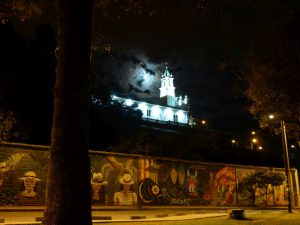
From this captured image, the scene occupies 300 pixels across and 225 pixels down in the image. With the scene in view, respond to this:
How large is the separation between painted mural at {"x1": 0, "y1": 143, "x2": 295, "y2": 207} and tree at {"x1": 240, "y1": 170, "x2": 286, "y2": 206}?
15.8 inches

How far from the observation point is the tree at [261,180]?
30.6m

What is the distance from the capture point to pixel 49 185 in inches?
319

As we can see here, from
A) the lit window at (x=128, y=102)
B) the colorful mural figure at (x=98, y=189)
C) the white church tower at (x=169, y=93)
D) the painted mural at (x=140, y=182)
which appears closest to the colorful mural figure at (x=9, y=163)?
the painted mural at (x=140, y=182)

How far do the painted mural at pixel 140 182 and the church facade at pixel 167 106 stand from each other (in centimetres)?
7816

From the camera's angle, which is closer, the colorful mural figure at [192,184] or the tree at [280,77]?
the tree at [280,77]

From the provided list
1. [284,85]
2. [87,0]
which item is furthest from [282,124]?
[87,0]

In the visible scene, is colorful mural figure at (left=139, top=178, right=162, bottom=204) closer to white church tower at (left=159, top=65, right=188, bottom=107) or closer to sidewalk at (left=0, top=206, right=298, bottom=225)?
sidewalk at (left=0, top=206, right=298, bottom=225)

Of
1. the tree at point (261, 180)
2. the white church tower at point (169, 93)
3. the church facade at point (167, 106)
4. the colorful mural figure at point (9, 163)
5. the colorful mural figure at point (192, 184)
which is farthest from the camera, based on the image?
the white church tower at point (169, 93)

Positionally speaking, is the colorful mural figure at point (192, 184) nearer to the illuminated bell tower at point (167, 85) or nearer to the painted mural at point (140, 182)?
the painted mural at point (140, 182)

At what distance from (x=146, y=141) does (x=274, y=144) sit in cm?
6444

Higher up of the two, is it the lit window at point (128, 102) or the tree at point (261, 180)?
the lit window at point (128, 102)

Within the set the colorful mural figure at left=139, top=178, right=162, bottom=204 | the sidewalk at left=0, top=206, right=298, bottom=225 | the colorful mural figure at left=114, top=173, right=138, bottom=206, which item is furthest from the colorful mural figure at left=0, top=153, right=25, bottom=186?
the colorful mural figure at left=139, top=178, right=162, bottom=204

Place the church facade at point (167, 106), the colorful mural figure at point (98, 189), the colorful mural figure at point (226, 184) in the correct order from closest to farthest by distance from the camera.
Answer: the colorful mural figure at point (98, 189), the colorful mural figure at point (226, 184), the church facade at point (167, 106)

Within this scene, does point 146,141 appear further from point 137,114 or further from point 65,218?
point 137,114
